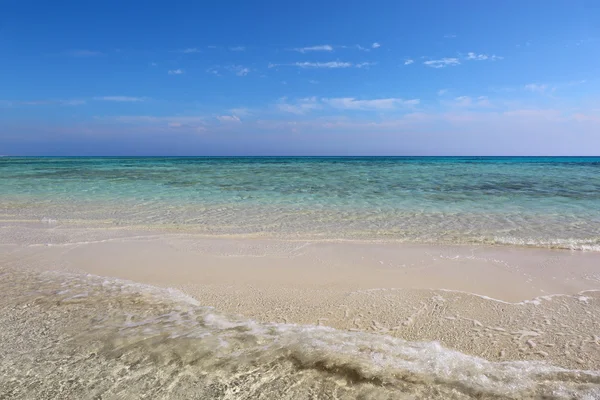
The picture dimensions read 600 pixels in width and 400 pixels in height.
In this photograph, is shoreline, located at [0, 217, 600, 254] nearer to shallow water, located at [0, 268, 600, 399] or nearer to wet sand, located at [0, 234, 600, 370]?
wet sand, located at [0, 234, 600, 370]

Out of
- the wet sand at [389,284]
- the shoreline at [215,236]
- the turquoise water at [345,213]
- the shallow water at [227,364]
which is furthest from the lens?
the turquoise water at [345,213]

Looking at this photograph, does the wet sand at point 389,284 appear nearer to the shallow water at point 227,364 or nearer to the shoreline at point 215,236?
the shoreline at point 215,236

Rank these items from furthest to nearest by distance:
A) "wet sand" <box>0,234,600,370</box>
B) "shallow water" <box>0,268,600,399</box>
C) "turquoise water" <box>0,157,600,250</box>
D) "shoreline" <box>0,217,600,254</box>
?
1. "turquoise water" <box>0,157,600,250</box>
2. "shoreline" <box>0,217,600,254</box>
3. "wet sand" <box>0,234,600,370</box>
4. "shallow water" <box>0,268,600,399</box>

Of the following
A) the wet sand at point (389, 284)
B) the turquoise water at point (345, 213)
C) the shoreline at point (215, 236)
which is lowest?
the wet sand at point (389, 284)

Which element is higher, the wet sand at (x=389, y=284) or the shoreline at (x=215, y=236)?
the shoreline at (x=215, y=236)

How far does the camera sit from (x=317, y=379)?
6.60ft

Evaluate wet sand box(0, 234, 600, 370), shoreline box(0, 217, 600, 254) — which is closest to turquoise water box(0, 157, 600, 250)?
shoreline box(0, 217, 600, 254)

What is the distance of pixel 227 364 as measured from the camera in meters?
2.14

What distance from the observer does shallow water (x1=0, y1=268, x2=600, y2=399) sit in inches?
75.3

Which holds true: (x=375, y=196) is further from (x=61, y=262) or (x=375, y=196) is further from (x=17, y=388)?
(x=17, y=388)

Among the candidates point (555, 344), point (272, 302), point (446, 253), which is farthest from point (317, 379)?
point (446, 253)

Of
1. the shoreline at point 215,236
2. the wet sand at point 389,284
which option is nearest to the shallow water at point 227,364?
the wet sand at point 389,284

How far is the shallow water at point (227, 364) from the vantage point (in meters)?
1.91

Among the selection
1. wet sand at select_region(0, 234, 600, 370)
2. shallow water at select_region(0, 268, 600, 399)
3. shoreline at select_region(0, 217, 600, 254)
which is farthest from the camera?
shoreline at select_region(0, 217, 600, 254)
